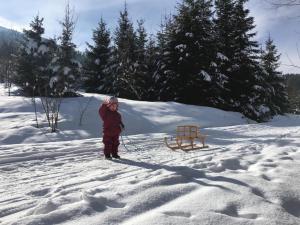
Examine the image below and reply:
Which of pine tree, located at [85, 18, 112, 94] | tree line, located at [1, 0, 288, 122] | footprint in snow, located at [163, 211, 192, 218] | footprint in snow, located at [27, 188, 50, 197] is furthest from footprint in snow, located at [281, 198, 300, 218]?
pine tree, located at [85, 18, 112, 94]

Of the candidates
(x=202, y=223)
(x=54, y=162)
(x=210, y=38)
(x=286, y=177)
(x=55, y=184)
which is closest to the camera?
(x=202, y=223)

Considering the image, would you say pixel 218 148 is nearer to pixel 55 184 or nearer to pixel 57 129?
pixel 55 184

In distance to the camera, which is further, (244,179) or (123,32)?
(123,32)

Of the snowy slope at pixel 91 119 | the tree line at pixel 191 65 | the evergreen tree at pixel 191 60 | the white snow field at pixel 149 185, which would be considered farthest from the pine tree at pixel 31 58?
the white snow field at pixel 149 185

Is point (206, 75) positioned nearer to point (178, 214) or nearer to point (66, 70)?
point (66, 70)

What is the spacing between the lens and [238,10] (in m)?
28.2

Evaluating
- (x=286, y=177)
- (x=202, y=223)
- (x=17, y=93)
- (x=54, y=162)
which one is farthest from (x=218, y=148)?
(x=17, y=93)

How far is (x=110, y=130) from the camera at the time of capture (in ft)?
28.6

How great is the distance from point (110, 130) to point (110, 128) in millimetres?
49

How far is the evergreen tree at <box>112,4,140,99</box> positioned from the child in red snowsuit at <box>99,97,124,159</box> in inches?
783

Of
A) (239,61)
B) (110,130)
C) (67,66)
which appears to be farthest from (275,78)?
(110,130)

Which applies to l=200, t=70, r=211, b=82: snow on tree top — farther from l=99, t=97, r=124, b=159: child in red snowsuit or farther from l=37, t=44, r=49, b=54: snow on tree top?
l=99, t=97, r=124, b=159: child in red snowsuit

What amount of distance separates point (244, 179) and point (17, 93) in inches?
971

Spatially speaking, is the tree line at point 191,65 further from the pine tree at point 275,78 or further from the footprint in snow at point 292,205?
the footprint in snow at point 292,205
